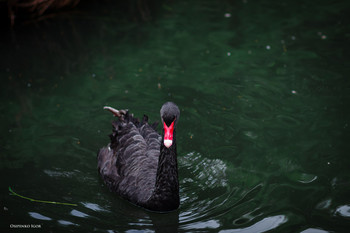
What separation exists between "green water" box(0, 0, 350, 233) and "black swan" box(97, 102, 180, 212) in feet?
0.51

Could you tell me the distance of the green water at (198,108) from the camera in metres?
5.15

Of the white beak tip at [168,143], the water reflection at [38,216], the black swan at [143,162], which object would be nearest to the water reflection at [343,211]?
the black swan at [143,162]

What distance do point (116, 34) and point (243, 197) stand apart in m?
5.79

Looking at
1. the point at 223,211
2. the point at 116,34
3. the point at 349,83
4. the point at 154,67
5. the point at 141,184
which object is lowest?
the point at 223,211

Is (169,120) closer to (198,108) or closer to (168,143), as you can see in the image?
(168,143)

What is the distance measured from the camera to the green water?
515cm

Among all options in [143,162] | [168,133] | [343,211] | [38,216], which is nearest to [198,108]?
[143,162]

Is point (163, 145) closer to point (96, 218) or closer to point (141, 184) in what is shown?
point (141, 184)

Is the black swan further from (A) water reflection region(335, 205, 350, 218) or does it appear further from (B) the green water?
(A) water reflection region(335, 205, 350, 218)

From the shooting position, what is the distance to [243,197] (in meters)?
5.34

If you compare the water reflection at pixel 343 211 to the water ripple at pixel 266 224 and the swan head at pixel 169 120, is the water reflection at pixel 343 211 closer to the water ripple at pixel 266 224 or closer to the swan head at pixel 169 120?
the water ripple at pixel 266 224

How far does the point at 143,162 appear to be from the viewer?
554cm

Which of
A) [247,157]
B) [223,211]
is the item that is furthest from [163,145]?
[247,157]

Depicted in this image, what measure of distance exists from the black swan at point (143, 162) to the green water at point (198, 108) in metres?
0.15
